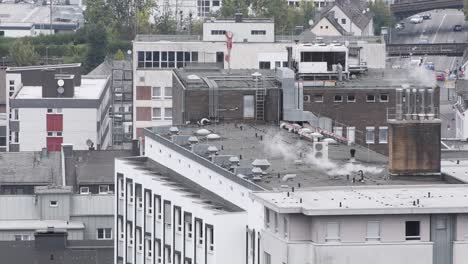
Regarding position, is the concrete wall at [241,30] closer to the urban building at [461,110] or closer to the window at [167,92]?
the window at [167,92]

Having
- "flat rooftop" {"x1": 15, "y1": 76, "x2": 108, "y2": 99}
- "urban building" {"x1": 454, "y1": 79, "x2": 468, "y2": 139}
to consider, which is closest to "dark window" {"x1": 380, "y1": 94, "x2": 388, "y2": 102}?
"urban building" {"x1": 454, "y1": 79, "x2": 468, "y2": 139}

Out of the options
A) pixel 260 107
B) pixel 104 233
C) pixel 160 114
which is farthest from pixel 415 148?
pixel 160 114

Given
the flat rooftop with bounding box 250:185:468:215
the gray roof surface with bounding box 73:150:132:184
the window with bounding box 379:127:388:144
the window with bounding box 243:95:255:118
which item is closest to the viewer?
the flat rooftop with bounding box 250:185:468:215

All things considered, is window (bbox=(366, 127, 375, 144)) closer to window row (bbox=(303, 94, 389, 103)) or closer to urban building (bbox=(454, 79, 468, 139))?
window row (bbox=(303, 94, 389, 103))

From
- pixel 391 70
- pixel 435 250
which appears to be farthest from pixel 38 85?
pixel 435 250

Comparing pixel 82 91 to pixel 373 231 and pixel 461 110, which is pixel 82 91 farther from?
pixel 373 231
